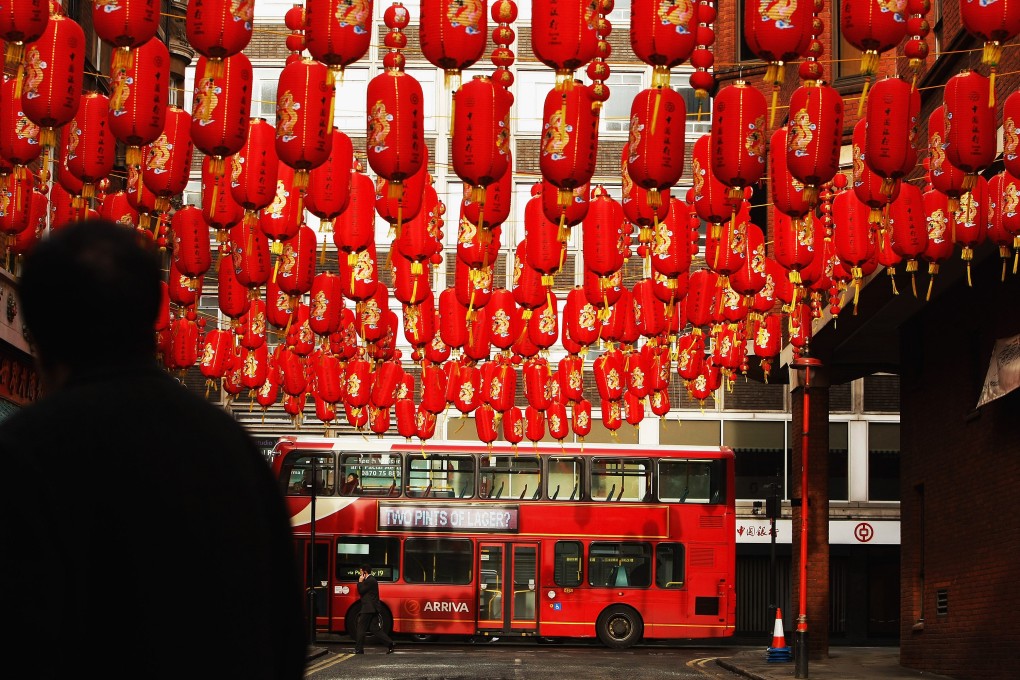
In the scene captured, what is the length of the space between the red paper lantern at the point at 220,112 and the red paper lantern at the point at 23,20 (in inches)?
47.3

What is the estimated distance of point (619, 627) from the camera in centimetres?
3061

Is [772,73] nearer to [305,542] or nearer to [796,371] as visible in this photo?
[796,371]

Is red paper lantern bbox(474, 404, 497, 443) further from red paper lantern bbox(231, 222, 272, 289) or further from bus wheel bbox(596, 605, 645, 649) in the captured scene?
red paper lantern bbox(231, 222, 272, 289)

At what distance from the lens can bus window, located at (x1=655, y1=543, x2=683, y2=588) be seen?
99.0 feet

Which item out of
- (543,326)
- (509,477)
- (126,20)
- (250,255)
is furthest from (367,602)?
(126,20)

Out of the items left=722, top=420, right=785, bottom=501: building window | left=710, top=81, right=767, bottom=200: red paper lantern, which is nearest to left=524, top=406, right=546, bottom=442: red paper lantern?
left=710, top=81, right=767, bottom=200: red paper lantern

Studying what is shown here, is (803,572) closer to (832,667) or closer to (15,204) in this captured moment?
(832,667)

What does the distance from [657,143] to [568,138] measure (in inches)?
27.4

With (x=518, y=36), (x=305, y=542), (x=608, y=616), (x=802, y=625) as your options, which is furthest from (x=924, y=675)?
(x=518, y=36)

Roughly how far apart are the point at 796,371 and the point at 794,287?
21.7 feet

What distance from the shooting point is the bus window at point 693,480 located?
30031 mm

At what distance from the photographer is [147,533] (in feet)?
8.52

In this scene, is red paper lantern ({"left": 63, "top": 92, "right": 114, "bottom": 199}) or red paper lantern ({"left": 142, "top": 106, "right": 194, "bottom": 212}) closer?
red paper lantern ({"left": 63, "top": 92, "right": 114, "bottom": 199})

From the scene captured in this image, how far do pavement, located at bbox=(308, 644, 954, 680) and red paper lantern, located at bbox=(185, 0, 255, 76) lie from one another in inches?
441
